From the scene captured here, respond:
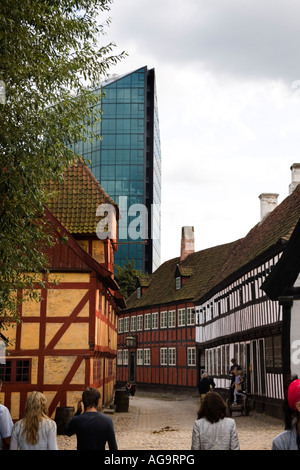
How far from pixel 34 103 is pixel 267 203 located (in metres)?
20.3

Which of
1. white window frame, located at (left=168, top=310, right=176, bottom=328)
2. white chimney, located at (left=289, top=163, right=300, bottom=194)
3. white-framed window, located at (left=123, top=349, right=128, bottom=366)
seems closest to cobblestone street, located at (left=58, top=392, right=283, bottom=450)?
white chimney, located at (left=289, top=163, right=300, bottom=194)

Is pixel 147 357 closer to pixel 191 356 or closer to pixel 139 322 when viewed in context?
pixel 139 322

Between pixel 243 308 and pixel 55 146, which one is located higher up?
pixel 55 146

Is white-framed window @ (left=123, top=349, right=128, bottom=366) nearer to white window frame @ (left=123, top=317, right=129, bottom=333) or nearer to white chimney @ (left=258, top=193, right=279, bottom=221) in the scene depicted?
white window frame @ (left=123, top=317, right=129, bottom=333)

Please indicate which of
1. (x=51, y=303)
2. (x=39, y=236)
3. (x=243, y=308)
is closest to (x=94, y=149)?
(x=243, y=308)

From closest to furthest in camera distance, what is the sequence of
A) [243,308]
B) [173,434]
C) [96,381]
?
[173,434], [96,381], [243,308]

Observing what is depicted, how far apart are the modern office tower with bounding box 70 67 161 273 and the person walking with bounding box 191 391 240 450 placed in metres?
78.1

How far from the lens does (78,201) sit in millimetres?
20859

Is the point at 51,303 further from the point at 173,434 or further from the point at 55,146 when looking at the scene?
the point at 55,146

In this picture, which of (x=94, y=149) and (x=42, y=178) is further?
(x=94, y=149)

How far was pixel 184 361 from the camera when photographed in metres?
37.9

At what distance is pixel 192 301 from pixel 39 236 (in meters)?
27.0

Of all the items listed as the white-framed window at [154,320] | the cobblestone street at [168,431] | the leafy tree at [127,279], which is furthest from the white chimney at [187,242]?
the cobblestone street at [168,431]

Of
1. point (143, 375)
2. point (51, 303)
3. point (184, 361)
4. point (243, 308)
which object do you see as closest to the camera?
point (51, 303)
